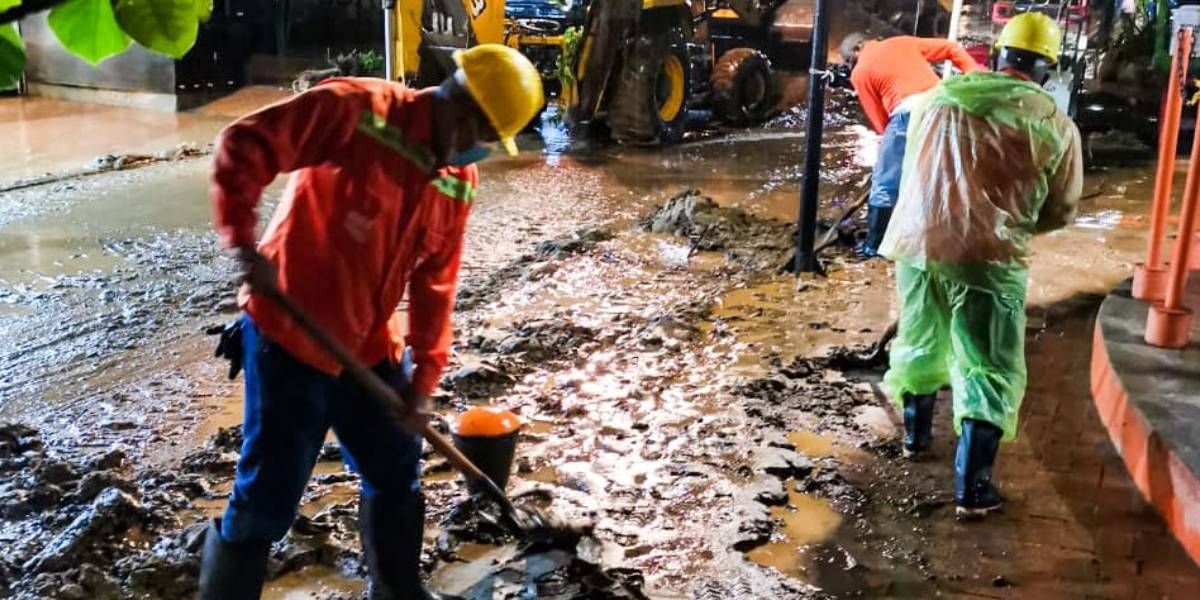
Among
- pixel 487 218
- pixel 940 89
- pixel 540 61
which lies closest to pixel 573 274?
pixel 487 218

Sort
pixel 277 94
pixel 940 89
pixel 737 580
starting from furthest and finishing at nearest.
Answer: pixel 277 94, pixel 940 89, pixel 737 580

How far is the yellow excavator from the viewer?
11203mm

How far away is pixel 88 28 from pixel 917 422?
3787 millimetres

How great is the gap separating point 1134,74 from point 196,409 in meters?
11.4

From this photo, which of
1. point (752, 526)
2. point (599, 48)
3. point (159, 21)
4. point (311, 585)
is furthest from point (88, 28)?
point (599, 48)

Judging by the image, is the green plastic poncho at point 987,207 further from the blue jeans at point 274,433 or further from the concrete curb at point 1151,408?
the blue jeans at point 274,433

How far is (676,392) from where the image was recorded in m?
5.03

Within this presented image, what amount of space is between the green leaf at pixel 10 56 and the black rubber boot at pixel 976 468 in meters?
3.41

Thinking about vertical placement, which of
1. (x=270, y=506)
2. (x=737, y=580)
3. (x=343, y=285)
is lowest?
(x=737, y=580)

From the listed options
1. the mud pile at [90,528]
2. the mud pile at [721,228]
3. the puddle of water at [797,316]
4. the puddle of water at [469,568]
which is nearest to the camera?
the mud pile at [90,528]

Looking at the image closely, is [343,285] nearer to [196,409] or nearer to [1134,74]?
[196,409]

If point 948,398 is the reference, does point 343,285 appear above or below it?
above

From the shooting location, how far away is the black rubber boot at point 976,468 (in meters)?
3.87

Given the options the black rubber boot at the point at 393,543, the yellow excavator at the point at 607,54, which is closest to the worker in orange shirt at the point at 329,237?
the black rubber boot at the point at 393,543
